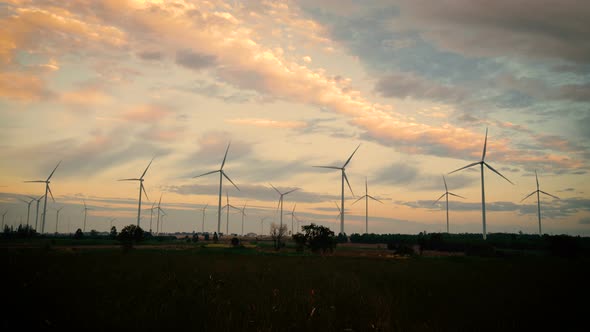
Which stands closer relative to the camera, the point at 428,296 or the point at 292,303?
the point at 292,303

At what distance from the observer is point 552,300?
16938mm

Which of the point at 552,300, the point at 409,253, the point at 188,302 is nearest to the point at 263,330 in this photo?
the point at 188,302

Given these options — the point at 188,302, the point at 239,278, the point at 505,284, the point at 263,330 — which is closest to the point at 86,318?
the point at 188,302

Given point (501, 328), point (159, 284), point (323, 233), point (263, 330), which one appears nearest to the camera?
point (263, 330)

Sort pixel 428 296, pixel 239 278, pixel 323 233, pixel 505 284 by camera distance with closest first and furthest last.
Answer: pixel 428 296
pixel 239 278
pixel 505 284
pixel 323 233

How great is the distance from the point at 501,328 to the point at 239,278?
37.3 feet

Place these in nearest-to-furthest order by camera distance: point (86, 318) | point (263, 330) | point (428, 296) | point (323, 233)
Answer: point (263, 330), point (86, 318), point (428, 296), point (323, 233)

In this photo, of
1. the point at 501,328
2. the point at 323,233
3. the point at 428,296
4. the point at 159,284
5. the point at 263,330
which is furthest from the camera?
the point at 323,233

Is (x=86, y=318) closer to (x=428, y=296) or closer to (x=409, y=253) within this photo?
(x=428, y=296)

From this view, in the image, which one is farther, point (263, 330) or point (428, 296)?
point (428, 296)

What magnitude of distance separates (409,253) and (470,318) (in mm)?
84448

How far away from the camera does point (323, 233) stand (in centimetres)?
9062

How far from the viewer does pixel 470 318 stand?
44.3 ft

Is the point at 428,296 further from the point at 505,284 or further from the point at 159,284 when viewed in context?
the point at 159,284
